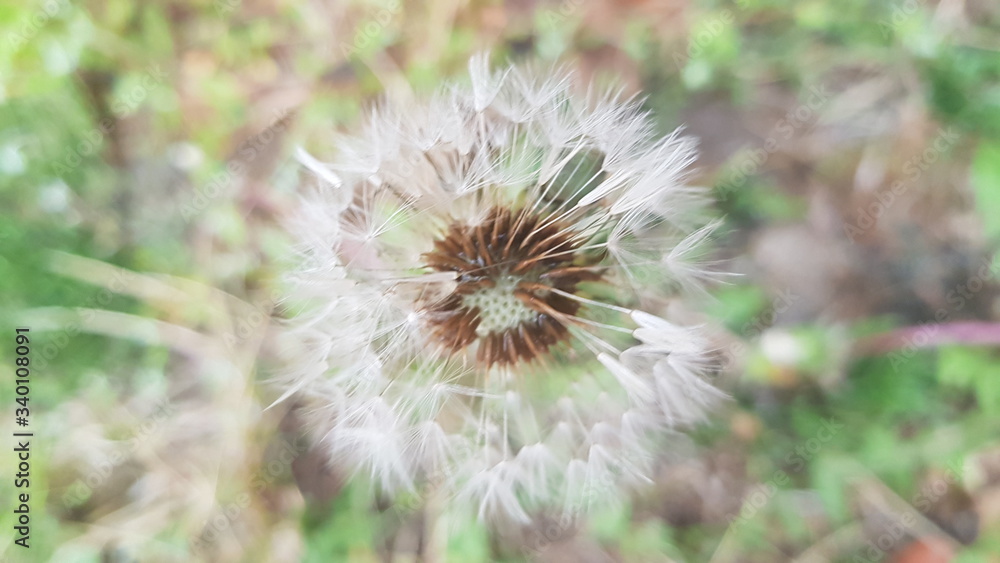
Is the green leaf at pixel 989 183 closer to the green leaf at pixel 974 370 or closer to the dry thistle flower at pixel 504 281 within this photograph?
the green leaf at pixel 974 370

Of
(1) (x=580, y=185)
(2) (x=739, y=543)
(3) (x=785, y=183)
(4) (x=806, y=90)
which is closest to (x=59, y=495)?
(1) (x=580, y=185)

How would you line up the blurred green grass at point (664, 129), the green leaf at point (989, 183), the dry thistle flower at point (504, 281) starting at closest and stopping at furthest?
the dry thistle flower at point (504, 281)
the green leaf at point (989, 183)
the blurred green grass at point (664, 129)

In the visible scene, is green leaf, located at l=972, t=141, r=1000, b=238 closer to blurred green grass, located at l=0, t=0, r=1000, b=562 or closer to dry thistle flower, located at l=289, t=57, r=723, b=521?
blurred green grass, located at l=0, t=0, r=1000, b=562

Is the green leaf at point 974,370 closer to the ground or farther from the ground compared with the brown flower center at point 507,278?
closer to the ground

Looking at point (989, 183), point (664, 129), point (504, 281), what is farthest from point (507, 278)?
point (989, 183)

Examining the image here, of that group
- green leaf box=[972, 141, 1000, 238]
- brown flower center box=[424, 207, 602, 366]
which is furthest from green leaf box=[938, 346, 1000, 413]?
brown flower center box=[424, 207, 602, 366]

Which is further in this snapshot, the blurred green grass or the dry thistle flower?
the blurred green grass

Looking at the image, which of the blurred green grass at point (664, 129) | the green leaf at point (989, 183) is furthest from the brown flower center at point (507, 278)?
the green leaf at point (989, 183)

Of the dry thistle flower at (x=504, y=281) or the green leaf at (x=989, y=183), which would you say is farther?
the green leaf at (x=989, y=183)

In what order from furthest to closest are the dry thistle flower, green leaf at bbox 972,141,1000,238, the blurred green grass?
the blurred green grass → green leaf at bbox 972,141,1000,238 → the dry thistle flower
